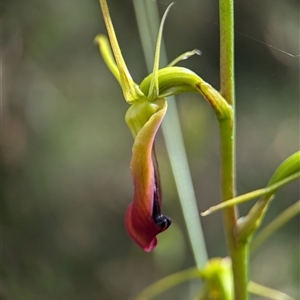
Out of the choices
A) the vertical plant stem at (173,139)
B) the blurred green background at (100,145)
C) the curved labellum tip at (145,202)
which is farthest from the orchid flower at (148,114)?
the blurred green background at (100,145)

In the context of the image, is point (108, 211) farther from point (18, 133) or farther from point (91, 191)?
point (18, 133)

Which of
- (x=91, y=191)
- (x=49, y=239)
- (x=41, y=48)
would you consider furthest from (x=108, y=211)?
(x=41, y=48)

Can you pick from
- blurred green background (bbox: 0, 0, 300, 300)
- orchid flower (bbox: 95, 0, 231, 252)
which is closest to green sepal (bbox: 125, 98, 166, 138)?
orchid flower (bbox: 95, 0, 231, 252)

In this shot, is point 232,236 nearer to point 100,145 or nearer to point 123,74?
point 123,74

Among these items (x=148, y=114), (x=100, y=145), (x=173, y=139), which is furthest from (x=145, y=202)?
(x=100, y=145)

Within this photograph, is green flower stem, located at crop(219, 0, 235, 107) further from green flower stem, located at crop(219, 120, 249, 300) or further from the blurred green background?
the blurred green background

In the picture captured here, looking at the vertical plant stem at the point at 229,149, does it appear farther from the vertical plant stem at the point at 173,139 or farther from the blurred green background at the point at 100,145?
the blurred green background at the point at 100,145

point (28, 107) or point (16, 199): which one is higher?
point (28, 107)
